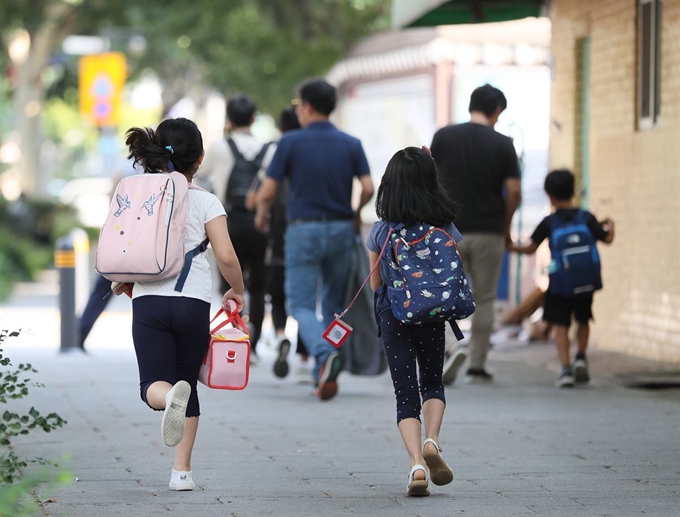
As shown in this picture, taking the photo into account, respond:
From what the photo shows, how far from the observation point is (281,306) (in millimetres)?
12078

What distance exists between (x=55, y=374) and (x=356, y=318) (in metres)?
2.58

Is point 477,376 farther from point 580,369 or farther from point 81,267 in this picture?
point 81,267

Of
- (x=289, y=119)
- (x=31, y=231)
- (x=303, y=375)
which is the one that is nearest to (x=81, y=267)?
(x=289, y=119)

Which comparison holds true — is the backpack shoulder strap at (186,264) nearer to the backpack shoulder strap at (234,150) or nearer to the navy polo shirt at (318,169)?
the navy polo shirt at (318,169)

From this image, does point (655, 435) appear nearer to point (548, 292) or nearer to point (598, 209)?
point (548, 292)

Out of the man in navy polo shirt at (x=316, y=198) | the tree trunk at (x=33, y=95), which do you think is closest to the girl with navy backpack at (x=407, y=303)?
the man in navy polo shirt at (x=316, y=198)

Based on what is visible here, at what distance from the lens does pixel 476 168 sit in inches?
401

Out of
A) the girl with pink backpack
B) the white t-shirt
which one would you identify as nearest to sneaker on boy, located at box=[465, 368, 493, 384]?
the girl with pink backpack

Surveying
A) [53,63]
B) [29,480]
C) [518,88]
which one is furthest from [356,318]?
[53,63]

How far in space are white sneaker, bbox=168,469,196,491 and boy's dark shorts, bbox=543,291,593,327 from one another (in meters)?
4.52

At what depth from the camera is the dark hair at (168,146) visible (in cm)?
641

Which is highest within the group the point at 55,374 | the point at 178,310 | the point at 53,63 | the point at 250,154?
the point at 53,63

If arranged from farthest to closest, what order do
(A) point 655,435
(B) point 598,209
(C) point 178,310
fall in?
1. (B) point 598,209
2. (A) point 655,435
3. (C) point 178,310

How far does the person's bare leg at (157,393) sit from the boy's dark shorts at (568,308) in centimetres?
463
